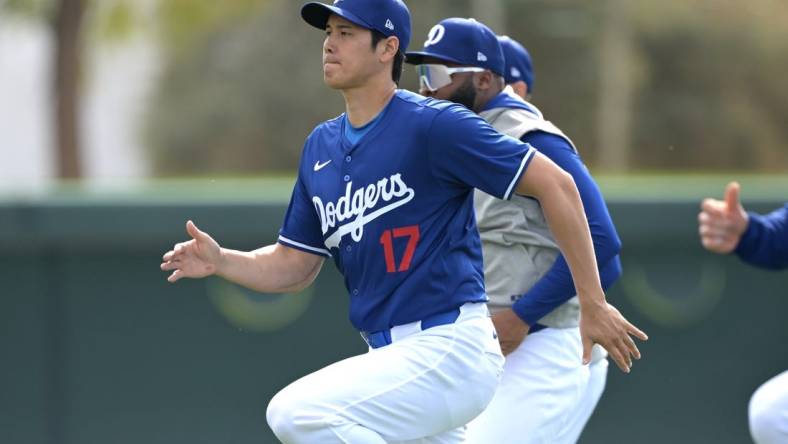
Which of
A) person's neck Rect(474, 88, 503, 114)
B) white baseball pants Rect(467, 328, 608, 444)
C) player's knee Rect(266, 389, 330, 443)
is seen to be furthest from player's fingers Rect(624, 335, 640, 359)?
person's neck Rect(474, 88, 503, 114)

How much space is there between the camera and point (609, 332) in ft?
13.9

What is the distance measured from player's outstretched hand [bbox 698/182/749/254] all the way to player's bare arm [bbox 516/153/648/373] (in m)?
1.90

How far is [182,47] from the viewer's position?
40.8m

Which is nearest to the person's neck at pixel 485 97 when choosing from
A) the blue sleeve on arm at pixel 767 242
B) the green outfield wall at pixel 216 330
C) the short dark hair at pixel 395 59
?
the short dark hair at pixel 395 59

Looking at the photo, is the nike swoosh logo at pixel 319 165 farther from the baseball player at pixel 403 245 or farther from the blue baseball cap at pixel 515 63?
the blue baseball cap at pixel 515 63

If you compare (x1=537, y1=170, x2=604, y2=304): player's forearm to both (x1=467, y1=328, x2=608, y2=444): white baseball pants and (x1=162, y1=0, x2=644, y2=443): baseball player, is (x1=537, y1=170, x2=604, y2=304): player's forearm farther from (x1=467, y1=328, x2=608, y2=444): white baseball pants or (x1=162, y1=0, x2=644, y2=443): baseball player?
(x1=467, y1=328, x2=608, y2=444): white baseball pants

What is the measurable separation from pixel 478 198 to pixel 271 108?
36.0 m

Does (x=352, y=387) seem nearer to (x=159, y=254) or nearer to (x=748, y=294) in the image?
(x=159, y=254)

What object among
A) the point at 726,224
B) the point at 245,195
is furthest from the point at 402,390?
the point at 245,195

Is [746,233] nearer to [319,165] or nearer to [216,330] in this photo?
[319,165]

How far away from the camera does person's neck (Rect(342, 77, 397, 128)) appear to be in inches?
177

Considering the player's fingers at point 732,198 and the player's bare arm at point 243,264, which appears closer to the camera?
the player's bare arm at point 243,264

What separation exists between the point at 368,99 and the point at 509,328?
1.10 meters

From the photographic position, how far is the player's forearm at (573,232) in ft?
13.9
